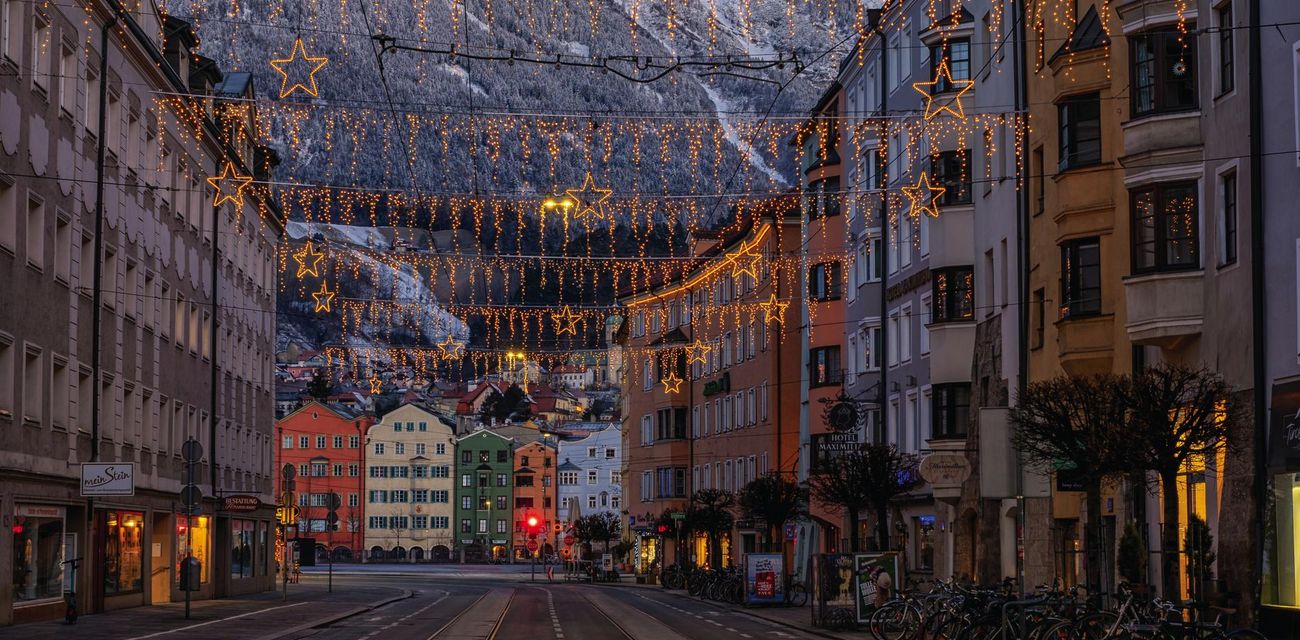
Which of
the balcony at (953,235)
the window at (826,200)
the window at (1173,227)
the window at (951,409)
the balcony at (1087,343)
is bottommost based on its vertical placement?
the window at (951,409)

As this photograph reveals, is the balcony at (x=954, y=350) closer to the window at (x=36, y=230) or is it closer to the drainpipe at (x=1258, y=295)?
the drainpipe at (x=1258, y=295)

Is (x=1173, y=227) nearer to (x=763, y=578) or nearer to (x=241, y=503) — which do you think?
(x=763, y=578)

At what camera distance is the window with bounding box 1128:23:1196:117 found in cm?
3112

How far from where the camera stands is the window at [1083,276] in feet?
117

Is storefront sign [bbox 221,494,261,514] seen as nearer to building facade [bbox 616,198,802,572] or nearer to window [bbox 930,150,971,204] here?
building facade [bbox 616,198,802,572]

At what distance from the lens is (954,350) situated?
4800cm

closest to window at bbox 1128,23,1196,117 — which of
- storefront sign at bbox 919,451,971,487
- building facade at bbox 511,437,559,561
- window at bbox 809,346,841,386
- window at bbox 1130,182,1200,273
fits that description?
window at bbox 1130,182,1200,273

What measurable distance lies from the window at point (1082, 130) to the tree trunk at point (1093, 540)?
24.5 ft

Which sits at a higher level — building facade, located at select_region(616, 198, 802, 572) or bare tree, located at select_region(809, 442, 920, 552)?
building facade, located at select_region(616, 198, 802, 572)

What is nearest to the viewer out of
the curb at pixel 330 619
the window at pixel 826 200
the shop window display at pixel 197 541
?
the curb at pixel 330 619

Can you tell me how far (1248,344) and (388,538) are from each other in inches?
6391

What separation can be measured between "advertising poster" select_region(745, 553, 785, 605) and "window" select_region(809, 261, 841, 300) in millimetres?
17266

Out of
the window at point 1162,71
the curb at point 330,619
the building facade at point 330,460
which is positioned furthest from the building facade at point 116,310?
the building facade at point 330,460

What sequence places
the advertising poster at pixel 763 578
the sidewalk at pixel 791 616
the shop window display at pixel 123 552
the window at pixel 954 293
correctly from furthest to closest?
the advertising poster at pixel 763 578 → the window at pixel 954 293 → the shop window display at pixel 123 552 → the sidewalk at pixel 791 616
